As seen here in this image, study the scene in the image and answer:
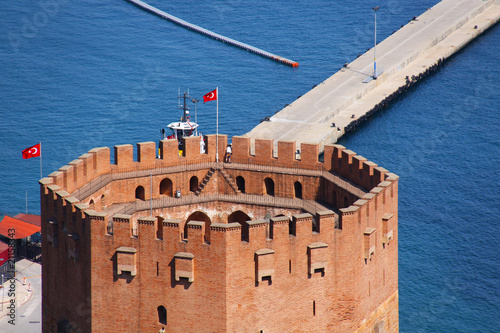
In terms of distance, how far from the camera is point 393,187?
233ft

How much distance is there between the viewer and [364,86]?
175 metres

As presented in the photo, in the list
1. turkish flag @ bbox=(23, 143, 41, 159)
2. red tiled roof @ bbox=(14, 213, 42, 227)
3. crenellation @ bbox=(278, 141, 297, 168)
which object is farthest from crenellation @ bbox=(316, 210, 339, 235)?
red tiled roof @ bbox=(14, 213, 42, 227)

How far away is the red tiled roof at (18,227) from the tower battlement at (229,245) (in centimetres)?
4621

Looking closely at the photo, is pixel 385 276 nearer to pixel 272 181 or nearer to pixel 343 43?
pixel 272 181

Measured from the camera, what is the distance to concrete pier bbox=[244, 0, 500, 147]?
517 feet

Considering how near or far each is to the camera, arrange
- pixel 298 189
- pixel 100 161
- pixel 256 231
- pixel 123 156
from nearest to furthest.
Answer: pixel 256 231, pixel 100 161, pixel 123 156, pixel 298 189

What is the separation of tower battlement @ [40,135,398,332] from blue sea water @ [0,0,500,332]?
36.1 meters

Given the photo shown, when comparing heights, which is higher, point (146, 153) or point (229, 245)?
point (146, 153)

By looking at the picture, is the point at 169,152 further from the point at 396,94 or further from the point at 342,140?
the point at 396,94

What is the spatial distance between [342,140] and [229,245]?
316ft

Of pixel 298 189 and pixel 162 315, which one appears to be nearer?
pixel 162 315

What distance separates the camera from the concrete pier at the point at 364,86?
157625mm

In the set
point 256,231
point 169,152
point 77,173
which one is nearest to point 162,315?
point 256,231

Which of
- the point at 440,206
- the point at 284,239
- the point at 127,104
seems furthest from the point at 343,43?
the point at 284,239
